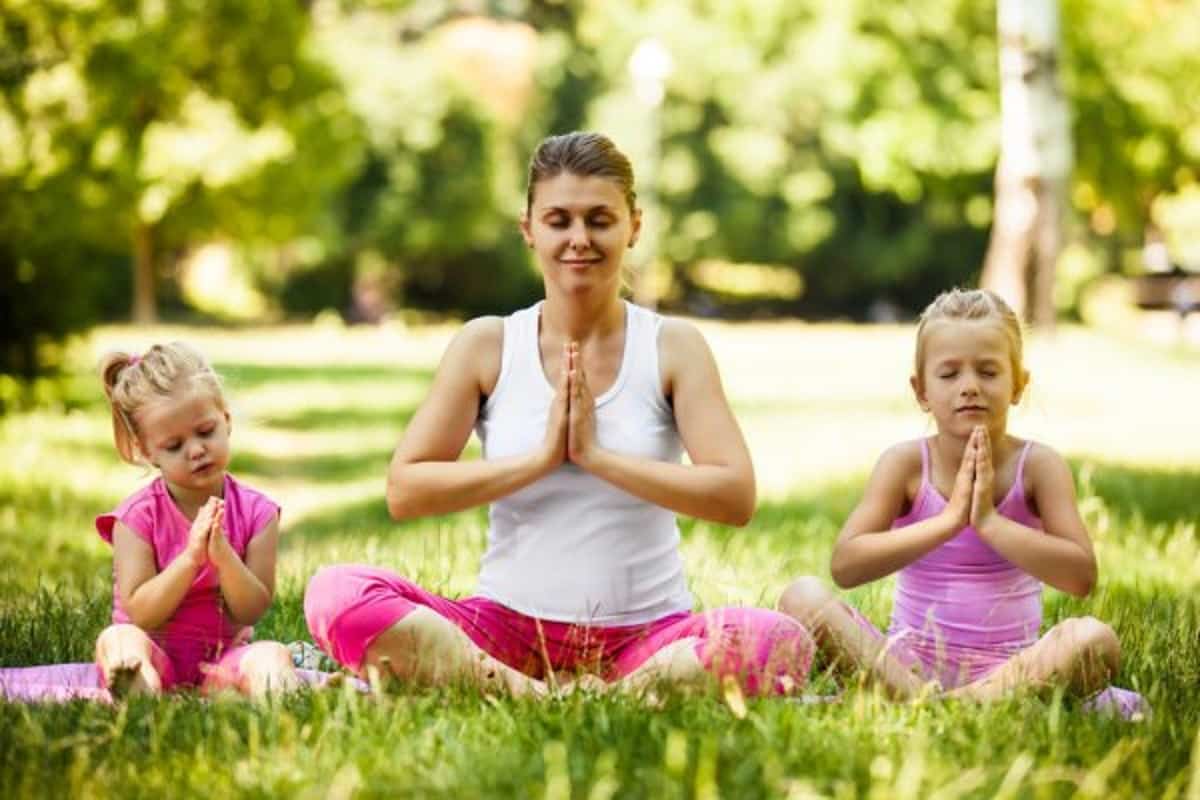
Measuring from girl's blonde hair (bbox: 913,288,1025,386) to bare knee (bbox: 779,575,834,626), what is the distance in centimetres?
65

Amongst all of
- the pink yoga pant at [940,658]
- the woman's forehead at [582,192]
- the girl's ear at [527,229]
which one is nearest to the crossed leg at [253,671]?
the girl's ear at [527,229]

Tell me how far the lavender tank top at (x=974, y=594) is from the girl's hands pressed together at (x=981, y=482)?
27 cm

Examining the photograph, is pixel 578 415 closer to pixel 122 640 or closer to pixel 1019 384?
pixel 1019 384

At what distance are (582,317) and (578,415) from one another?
1.39 feet

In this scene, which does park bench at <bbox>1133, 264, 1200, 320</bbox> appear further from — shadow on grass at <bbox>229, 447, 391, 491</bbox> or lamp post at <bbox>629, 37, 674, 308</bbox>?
shadow on grass at <bbox>229, 447, 391, 491</bbox>

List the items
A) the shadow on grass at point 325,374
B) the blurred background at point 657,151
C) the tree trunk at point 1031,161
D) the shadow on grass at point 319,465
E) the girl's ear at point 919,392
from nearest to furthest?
1. the girl's ear at point 919,392
2. the shadow on grass at point 319,465
3. the tree trunk at point 1031,161
4. the shadow on grass at point 325,374
5. the blurred background at point 657,151

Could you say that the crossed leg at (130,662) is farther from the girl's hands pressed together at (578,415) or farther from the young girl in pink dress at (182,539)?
the girl's hands pressed together at (578,415)

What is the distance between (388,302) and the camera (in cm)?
3791

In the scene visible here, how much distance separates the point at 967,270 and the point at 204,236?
1936 centimetres

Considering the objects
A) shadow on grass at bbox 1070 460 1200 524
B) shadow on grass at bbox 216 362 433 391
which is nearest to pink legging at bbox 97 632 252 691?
shadow on grass at bbox 1070 460 1200 524

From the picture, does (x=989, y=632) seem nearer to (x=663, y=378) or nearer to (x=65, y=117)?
(x=663, y=378)

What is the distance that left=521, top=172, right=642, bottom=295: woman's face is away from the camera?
172 inches

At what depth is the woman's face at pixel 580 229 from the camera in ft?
14.4

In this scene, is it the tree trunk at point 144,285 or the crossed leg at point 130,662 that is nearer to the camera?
the crossed leg at point 130,662
